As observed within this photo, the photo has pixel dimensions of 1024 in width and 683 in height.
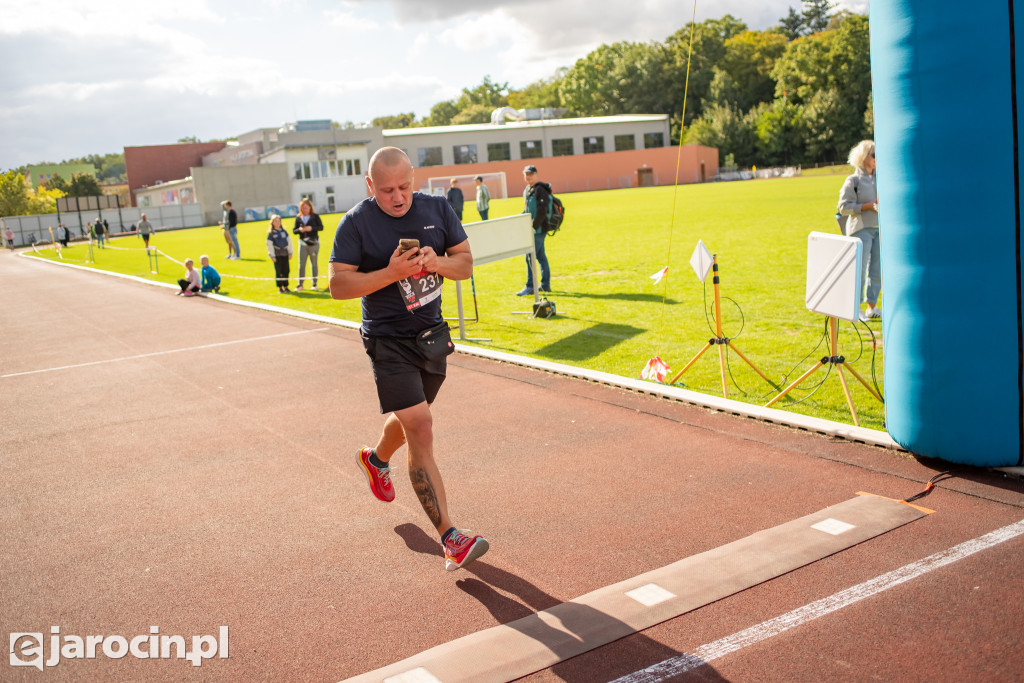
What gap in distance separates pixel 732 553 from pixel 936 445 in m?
1.82

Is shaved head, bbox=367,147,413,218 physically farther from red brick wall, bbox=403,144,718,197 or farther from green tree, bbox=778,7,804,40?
green tree, bbox=778,7,804,40

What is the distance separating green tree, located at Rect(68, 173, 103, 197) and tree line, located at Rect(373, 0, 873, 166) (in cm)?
6749

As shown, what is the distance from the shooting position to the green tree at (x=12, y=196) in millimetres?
80938

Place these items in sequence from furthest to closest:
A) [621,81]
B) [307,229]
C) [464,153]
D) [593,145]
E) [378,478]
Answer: [621,81] → [593,145] → [464,153] → [307,229] → [378,478]

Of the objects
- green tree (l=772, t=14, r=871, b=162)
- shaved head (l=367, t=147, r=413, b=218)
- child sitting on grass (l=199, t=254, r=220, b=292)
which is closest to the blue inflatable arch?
shaved head (l=367, t=147, r=413, b=218)

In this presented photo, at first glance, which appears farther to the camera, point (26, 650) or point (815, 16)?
point (815, 16)

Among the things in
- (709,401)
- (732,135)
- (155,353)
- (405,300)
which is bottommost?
(709,401)

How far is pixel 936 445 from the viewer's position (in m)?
5.15

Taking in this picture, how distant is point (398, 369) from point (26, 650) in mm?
2154

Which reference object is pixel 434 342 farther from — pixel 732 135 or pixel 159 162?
pixel 159 162

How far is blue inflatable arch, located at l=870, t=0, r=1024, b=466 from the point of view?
15.3 ft

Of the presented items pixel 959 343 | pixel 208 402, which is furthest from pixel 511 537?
pixel 208 402

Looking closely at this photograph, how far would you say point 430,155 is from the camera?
291 feet

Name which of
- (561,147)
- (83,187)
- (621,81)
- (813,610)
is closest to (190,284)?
(813,610)
